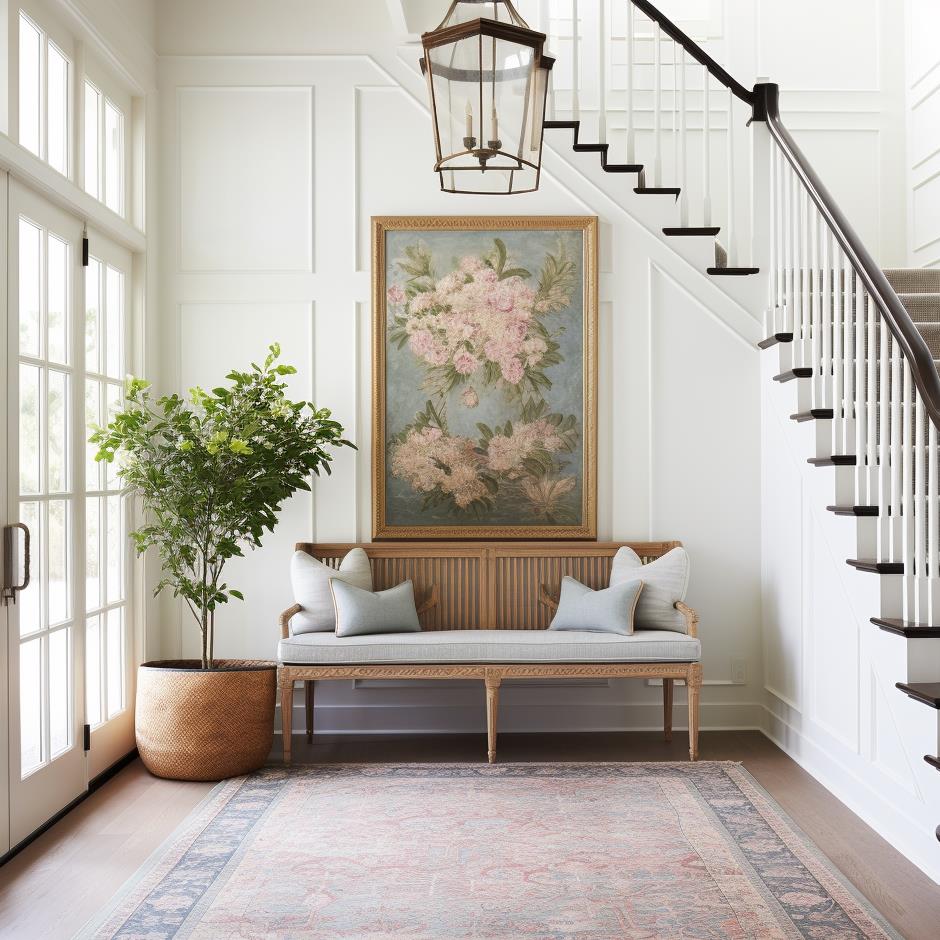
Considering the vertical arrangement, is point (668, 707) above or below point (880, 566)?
below

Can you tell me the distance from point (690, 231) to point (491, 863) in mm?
3360

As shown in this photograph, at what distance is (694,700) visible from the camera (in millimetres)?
4520

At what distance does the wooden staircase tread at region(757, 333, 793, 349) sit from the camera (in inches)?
188

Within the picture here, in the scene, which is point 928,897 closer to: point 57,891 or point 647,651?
point 647,651

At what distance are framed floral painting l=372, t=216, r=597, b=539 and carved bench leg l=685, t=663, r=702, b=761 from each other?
39.0 inches

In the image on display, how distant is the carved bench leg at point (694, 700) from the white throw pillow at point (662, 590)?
297mm

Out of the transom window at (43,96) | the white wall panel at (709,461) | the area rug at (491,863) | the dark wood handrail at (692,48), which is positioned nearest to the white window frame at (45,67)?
the transom window at (43,96)

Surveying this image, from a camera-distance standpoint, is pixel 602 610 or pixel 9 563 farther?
pixel 602 610

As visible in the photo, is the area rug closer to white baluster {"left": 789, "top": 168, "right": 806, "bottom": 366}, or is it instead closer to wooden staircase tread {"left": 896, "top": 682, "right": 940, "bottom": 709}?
wooden staircase tread {"left": 896, "top": 682, "right": 940, "bottom": 709}

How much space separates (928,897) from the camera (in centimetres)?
300

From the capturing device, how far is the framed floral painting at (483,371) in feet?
17.1

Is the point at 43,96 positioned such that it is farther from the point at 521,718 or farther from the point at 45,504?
the point at 521,718

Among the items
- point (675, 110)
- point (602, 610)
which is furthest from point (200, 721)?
point (675, 110)

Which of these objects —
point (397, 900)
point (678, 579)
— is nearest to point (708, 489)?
point (678, 579)
